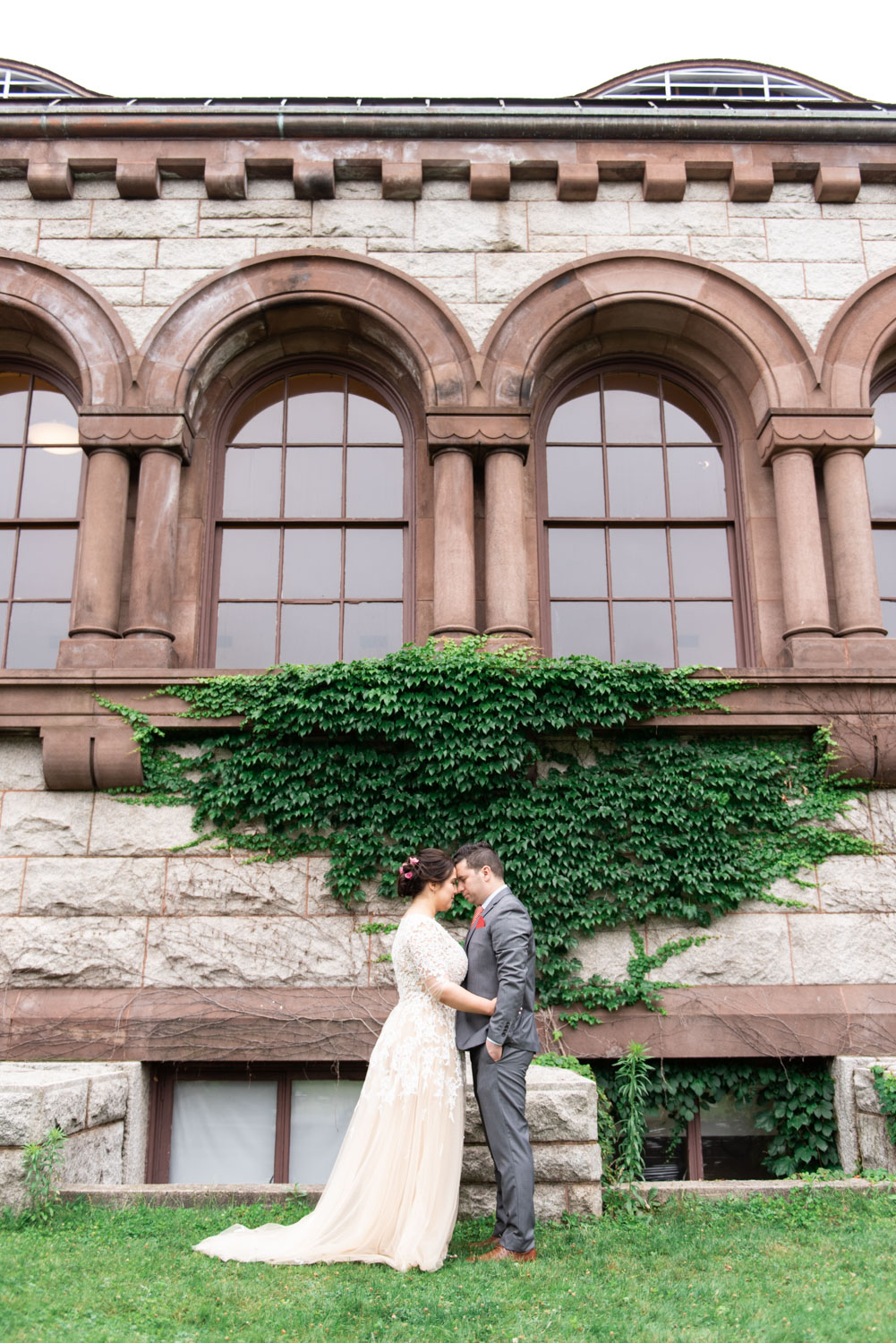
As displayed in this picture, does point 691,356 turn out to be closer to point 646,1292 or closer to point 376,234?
point 376,234

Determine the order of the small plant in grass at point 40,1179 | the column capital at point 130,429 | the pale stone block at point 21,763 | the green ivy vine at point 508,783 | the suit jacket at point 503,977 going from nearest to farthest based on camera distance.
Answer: the suit jacket at point 503,977, the small plant in grass at point 40,1179, the green ivy vine at point 508,783, the pale stone block at point 21,763, the column capital at point 130,429

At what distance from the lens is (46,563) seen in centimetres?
928

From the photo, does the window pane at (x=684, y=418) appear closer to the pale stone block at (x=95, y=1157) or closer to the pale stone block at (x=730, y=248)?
the pale stone block at (x=730, y=248)

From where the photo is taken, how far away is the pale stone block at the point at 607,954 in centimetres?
770

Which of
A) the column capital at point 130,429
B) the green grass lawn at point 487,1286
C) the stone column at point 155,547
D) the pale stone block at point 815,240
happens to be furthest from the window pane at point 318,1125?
the pale stone block at point 815,240

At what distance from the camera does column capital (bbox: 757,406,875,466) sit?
8.95 metres

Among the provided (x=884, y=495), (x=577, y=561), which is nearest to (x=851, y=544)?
(x=884, y=495)

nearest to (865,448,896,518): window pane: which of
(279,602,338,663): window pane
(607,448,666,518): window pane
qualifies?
(607,448,666,518): window pane

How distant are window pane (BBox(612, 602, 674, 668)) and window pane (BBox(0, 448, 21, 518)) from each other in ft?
17.9

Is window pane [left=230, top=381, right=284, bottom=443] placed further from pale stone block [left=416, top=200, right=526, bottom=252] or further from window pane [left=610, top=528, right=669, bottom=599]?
window pane [left=610, top=528, right=669, bottom=599]

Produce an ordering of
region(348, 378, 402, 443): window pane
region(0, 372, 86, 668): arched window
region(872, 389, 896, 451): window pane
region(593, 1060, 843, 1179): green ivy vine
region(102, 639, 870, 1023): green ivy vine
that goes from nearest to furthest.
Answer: region(593, 1060, 843, 1179): green ivy vine → region(102, 639, 870, 1023): green ivy vine → region(0, 372, 86, 668): arched window → region(348, 378, 402, 443): window pane → region(872, 389, 896, 451): window pane

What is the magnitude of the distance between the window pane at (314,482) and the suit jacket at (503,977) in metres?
4.84

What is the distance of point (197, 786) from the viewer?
315 inches

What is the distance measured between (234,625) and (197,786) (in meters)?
1.68
